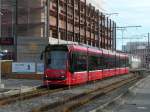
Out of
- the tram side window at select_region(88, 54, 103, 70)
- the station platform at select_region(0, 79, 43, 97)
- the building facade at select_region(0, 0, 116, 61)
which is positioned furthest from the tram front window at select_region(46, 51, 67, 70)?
the building facade at select_region(0, 0, 116, 61)

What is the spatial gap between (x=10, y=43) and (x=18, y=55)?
5.37 metres

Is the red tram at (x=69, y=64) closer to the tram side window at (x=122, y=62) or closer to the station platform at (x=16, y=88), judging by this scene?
the station platform at (x=16, y=88)

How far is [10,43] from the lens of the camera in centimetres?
7644

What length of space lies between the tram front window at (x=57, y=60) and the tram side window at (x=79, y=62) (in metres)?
0.96

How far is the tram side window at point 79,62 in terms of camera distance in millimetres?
39334

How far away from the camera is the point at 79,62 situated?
4103 cm

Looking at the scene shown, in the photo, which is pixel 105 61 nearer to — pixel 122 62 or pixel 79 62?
pixel 79 62

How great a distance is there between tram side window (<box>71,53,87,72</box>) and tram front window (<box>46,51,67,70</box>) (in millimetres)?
957

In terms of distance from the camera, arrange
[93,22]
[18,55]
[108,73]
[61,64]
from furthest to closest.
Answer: [93,22] → [18,55] → [108,73] → [61,64]

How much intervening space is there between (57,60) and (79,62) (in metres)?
3.08

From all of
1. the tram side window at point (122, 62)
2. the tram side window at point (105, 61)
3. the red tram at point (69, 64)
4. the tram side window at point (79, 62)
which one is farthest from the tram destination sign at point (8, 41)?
the tram side window at point (79, 62)

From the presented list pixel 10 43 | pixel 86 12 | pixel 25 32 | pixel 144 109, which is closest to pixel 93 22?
pixel 86 12

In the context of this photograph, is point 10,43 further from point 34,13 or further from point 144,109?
point 144,109

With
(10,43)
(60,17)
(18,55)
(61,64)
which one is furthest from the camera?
(60,17)
